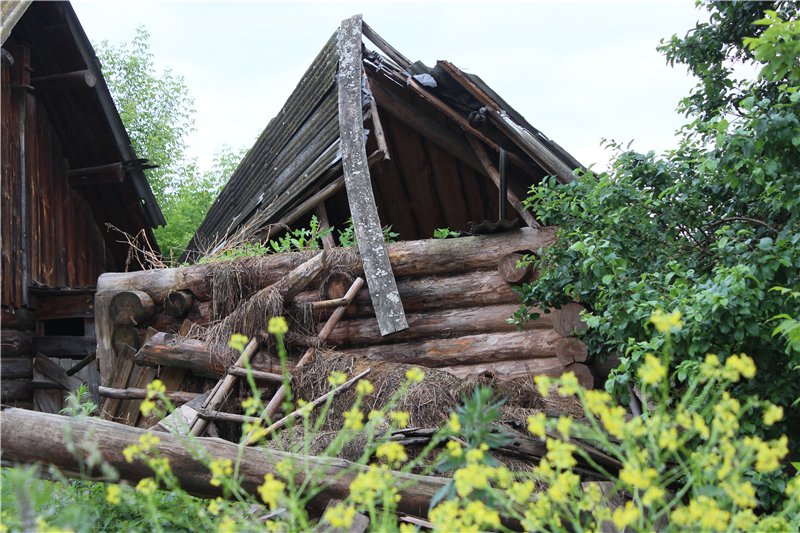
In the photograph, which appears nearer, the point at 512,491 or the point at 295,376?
the point at 512,491

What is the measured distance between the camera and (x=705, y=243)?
232 inches

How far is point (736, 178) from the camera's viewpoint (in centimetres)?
500

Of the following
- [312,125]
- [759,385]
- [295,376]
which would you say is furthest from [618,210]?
[312,125]

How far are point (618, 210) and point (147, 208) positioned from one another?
8.64m

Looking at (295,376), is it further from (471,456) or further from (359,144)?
(471,456)

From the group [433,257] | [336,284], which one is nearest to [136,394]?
[336,284]

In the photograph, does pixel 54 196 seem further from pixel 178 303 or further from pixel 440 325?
pixel 440 325

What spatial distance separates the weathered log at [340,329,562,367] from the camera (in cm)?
747

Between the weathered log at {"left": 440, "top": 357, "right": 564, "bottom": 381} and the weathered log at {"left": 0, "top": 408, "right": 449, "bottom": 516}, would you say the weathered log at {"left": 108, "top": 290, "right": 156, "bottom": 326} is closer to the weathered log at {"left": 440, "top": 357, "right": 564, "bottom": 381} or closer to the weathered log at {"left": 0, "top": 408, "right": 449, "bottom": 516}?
the weathered log at {"left": 440, "top": 357, "right": 564, "bottom": 381}

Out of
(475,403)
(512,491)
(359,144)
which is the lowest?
(512,491)

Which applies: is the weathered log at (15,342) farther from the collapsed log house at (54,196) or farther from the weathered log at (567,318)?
the weathered log at (567,318)

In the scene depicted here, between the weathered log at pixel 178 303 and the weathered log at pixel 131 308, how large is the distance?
0.21m

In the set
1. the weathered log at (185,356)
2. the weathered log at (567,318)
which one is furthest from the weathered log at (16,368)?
the weathered log at (567,318)

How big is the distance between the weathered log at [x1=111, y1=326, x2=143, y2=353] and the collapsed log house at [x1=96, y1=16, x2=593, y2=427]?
2 centimetres
